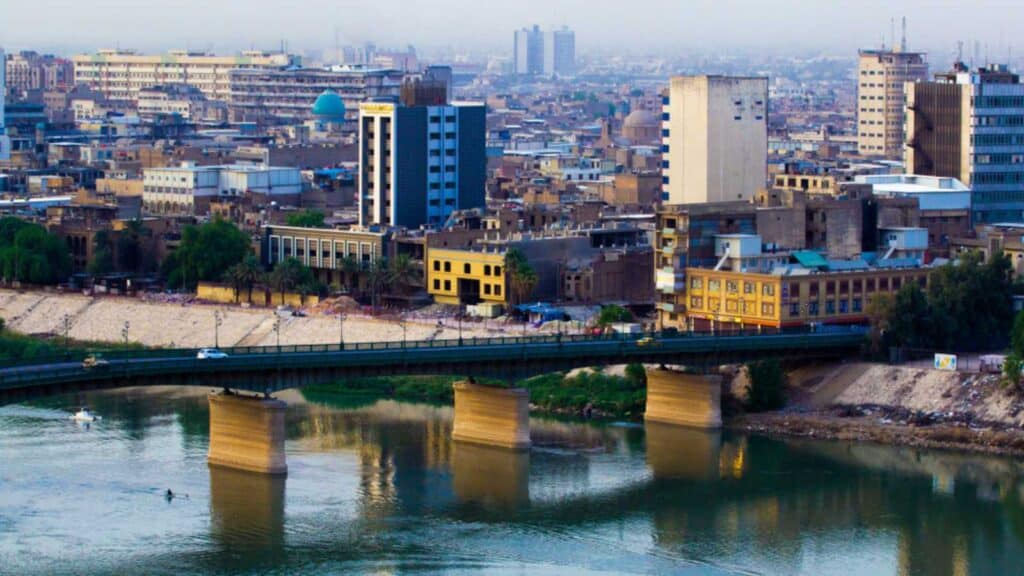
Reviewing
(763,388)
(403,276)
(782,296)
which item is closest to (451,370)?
(763,388)

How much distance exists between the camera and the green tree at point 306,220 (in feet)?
342

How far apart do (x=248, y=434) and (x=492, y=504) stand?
7.32 metres

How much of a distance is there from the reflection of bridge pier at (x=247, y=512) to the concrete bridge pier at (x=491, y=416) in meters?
7.66

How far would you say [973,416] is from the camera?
228 feet

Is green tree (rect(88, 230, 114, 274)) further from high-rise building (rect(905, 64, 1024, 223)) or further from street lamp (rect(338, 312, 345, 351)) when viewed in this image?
high-rise building (rect(905, 64, 1024, 223))

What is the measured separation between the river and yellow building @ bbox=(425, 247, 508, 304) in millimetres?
16835

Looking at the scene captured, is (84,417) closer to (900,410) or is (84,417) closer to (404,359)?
(404,359)

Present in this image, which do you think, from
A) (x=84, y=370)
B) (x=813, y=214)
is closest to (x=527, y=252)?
(x=813, y=214)

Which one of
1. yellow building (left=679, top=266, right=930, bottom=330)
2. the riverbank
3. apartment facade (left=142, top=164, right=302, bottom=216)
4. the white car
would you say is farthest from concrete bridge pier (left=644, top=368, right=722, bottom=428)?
apartment facade (left=142, top=164, right=302, bottom=216)

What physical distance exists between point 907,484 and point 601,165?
88.9 meters

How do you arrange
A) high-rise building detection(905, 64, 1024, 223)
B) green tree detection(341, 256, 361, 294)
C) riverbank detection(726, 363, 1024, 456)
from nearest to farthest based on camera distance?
riverbank detection(726, 363, 1024, 456) < green tree detection(341, 256, 361, 294) < high-rise building detection(905, 64, 1024, 223)

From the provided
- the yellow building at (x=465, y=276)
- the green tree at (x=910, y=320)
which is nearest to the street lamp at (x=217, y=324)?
the yellow building at (x=465, y=276)

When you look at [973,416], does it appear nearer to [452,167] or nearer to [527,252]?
[527,252]

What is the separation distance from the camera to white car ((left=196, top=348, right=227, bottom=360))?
63.4 metres
